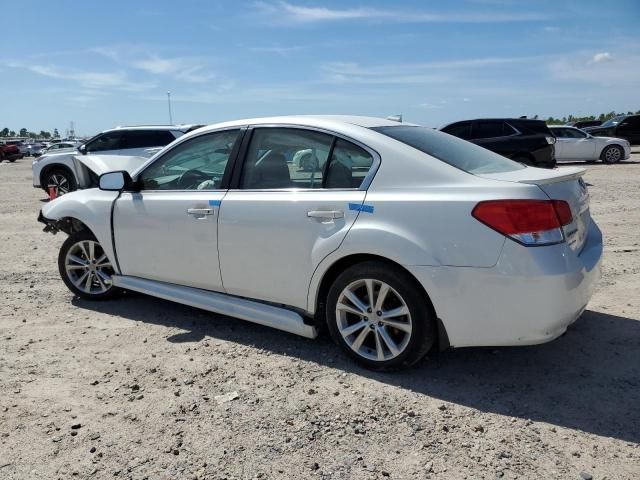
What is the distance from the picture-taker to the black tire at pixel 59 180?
13.5 meters

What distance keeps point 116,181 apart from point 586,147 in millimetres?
19117

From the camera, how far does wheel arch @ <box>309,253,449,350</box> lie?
333 cm

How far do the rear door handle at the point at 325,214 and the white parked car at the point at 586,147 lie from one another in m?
18.4

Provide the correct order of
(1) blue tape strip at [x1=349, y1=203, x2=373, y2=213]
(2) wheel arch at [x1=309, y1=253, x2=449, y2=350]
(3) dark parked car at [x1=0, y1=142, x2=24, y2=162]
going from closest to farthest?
(2) wheel arch at [x1=309, y1=253, x2=449, y2=350] < (1) blue tape strip at [x1=349, y1=203, x2=373, y2=213] < (3) dark parked car at [x1=0, y1=142, x2=24, y2=162]

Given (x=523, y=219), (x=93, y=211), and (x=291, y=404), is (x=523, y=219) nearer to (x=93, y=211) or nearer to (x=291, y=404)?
(x=291, y=404)

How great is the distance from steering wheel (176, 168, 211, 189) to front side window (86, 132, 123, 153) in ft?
30.9

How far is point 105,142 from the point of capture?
1327 cm

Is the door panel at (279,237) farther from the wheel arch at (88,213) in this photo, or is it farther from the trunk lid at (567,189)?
the wheel arch at (88,213)

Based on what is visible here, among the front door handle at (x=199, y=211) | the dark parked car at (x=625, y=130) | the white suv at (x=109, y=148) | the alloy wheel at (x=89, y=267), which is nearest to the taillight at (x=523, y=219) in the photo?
the front door handle at (x=199, y=211)

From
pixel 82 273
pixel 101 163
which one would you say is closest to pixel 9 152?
pixel 101 163

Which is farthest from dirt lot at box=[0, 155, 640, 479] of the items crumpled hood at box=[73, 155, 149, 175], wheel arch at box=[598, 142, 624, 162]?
wheel arch at box=[598, 142, 624, 162]

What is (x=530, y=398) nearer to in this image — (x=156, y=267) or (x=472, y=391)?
(x=472, y=391)

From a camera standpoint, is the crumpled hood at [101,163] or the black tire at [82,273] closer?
the black tire at [82,273]

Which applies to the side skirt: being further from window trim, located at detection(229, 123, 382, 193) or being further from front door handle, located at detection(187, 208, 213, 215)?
window trim, located at detection(229, 123, 382, 193)
